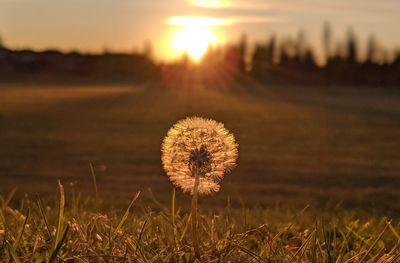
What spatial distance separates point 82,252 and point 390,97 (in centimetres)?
3075

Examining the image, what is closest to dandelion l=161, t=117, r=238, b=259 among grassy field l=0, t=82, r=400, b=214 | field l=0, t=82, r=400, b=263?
field l=0, t=82, r=400, b=263

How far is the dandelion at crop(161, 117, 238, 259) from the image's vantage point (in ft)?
6.88

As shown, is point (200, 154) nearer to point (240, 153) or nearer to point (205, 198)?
point (205, 198)

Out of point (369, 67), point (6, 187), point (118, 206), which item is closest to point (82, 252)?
point (118, 206)

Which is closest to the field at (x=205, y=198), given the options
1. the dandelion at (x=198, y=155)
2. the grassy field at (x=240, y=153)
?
the grassy field at (x=240, y=153)

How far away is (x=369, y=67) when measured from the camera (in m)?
45.4

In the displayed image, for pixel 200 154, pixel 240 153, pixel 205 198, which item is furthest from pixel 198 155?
pixel 240 153

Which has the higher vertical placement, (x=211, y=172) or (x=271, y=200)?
(x=211, y=172)

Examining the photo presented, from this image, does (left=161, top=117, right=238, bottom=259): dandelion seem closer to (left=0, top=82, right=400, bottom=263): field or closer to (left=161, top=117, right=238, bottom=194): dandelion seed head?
(left=161, top=117, right=238, bottom=194): dandelion seed head

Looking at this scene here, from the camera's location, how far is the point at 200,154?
6.87ft

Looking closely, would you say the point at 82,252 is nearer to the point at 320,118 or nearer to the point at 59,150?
the point at 59,150

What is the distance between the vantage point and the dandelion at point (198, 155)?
82.6 inches

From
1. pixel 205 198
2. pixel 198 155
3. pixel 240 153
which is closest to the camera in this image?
pixel 198 155

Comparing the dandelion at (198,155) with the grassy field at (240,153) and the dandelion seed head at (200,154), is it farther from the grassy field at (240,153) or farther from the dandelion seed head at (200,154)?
the grassy field at (240,153)
